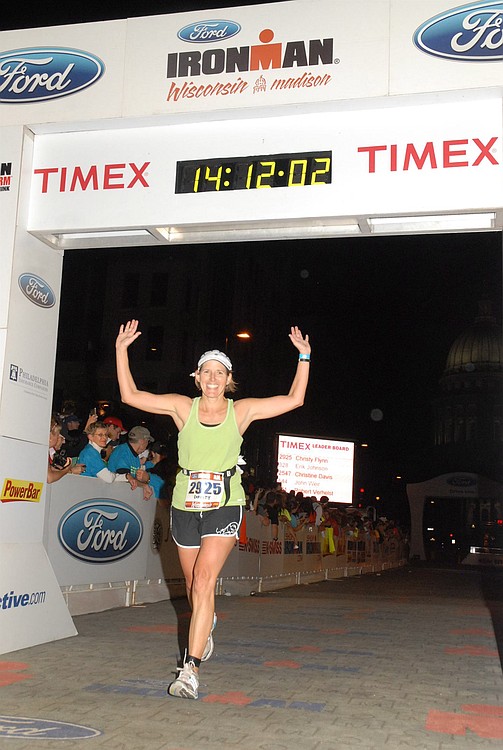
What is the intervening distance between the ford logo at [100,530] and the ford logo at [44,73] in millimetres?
4172

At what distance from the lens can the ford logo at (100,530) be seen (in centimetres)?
841

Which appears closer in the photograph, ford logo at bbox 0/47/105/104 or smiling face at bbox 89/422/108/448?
ford logo at bbox 0/47/105/104

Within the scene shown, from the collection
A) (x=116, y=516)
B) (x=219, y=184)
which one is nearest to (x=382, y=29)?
(x=219, y=184)

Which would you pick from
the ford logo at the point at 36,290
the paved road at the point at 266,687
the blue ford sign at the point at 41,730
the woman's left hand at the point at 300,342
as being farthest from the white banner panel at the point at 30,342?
the blue ford sign at the point at 41,730

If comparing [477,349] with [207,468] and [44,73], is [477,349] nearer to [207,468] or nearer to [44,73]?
[44,73]

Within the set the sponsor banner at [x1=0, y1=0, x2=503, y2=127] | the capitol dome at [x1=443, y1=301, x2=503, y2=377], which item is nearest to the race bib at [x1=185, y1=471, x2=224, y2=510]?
the sponsor banner at [x1=0, y1=0, x2=503, y2=127]

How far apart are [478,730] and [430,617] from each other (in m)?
5.53

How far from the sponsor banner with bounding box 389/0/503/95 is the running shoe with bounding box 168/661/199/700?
4.20 m

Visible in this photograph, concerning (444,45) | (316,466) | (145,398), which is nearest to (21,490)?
(145,398)

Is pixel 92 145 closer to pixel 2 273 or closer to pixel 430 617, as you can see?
pixel 2 273

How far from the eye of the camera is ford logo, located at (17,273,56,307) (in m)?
6.50

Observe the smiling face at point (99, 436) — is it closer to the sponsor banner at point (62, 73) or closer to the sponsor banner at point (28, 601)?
the sponsor banner at point (28, 601)

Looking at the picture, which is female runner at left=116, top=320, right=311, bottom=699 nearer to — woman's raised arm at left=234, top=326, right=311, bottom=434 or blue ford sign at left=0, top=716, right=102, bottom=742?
woman's raised arm at left=234, top=326, right=311, bottom=434

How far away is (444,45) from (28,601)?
523 centimetres
